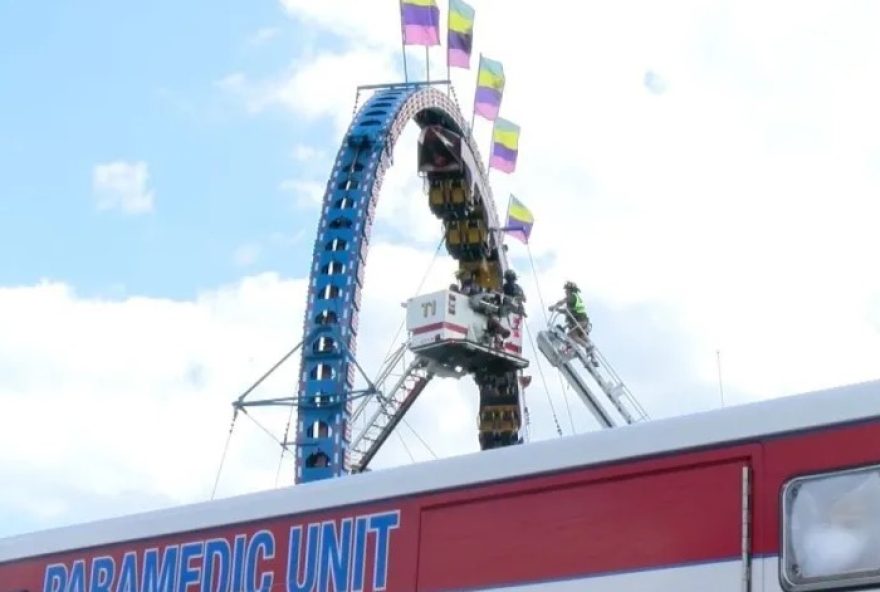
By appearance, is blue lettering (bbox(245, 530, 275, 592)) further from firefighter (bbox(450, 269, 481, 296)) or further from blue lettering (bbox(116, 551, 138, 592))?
firefighter (bbox(450, 269, 481, 296))

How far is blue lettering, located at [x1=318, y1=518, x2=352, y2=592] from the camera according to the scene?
673cm

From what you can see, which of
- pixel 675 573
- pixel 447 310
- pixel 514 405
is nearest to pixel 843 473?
pixel 675 573

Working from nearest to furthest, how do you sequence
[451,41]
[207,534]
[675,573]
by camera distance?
Answer: [675,573], [207,534], [451,41]

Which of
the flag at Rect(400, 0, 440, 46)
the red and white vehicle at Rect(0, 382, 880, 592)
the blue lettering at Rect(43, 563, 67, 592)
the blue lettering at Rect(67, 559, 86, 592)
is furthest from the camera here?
the flag at Rect(400, 0, 440, 46)

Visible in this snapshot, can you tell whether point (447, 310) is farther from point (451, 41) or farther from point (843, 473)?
point (843, 473)

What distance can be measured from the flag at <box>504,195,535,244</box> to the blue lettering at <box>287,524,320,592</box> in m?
29.6

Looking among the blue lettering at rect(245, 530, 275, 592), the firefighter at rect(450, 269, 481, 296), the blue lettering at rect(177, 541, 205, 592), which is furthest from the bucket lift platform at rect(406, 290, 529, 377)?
the blue lettering at rect(245, 530, 275, 592)

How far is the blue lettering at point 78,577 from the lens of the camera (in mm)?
7918

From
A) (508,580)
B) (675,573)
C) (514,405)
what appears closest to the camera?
(675,573)

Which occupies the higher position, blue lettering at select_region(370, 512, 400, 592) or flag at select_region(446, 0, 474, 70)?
flag at select_region(446, 0, 474, 70)

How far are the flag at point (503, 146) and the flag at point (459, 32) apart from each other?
239cm

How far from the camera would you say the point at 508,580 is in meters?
6.09

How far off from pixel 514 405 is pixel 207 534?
28.1 meters

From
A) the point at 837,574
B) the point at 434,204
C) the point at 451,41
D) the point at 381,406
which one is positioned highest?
the point at 451,41
